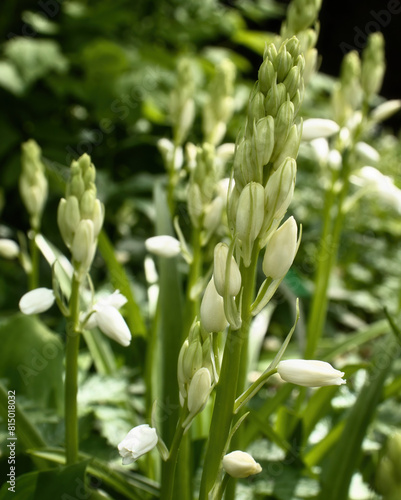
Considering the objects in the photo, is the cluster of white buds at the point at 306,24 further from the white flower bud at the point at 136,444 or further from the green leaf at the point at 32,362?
the green leaf at the point at 32,362

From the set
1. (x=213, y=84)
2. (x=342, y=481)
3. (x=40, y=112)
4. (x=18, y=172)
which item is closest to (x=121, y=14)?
(x=40, y=112)

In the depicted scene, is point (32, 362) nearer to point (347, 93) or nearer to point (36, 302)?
point (36, 302)

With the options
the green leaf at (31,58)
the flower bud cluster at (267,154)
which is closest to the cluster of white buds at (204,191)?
the flower bud cluster at (267,154)

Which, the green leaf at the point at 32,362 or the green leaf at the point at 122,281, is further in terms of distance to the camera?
the green leaf at the point at 122,281

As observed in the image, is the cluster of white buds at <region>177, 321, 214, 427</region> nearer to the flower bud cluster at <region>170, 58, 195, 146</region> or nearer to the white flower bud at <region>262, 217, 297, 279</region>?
the white flower bud at <region>262, 217, 297, 279</region>

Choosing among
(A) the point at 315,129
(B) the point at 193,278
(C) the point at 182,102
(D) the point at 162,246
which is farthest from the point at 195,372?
(C) the point at 182,102

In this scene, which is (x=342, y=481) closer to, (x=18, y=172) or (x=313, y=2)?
(x=313, y=2)
